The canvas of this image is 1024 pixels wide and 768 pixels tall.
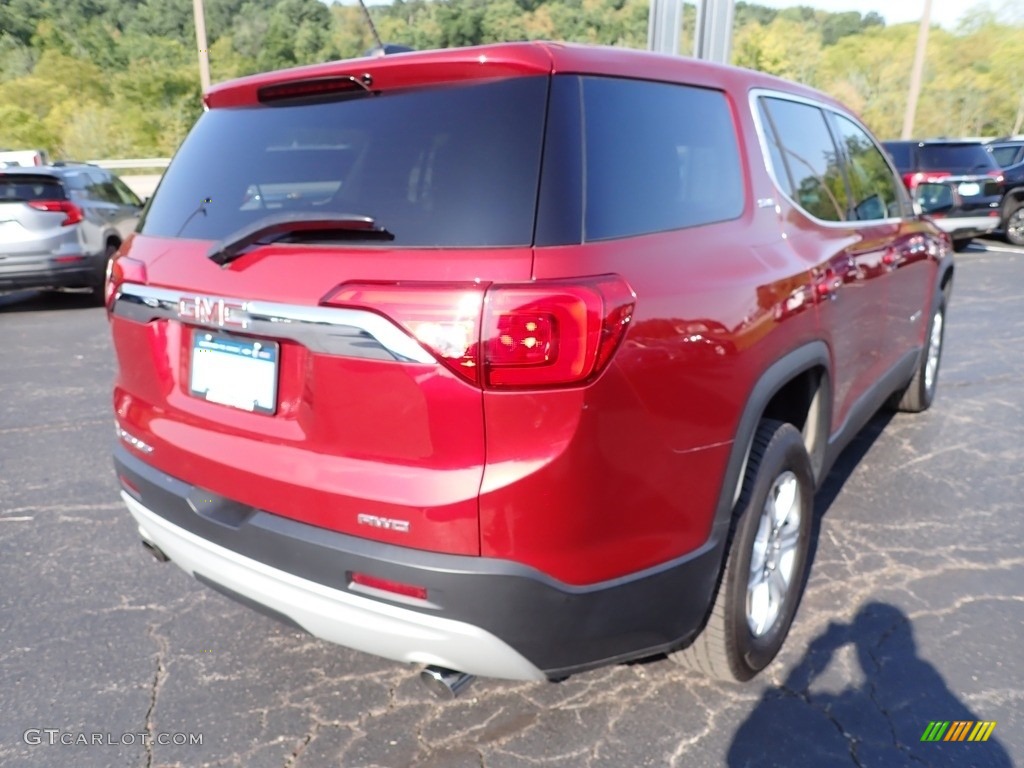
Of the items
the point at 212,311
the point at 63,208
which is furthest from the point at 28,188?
the point at 212,311

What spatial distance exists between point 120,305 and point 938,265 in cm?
417

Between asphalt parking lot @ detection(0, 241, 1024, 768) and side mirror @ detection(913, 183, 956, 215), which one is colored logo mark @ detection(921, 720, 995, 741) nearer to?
asphalt parking lot @ detection(0, 241, 1024, 768)

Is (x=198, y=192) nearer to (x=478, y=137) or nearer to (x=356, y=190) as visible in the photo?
(x=356, y=190)

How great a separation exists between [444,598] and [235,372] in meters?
0.78

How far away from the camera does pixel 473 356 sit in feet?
5.29

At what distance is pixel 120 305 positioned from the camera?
2.29 metres

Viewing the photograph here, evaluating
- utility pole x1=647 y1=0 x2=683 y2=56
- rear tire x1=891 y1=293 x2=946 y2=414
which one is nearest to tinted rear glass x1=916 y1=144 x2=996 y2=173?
utility pole x1=647 y1=0 x2=683 y2=56

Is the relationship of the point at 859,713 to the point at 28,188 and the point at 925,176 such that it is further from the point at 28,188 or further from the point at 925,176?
the point at 925,176

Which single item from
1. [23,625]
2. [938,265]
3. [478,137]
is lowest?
[23,625]

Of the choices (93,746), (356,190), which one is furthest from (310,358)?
(93,746)

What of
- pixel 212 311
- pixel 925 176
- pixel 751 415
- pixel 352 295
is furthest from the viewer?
pixel 925 176

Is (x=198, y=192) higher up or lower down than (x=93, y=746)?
higher up

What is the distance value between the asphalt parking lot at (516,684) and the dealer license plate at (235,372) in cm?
100

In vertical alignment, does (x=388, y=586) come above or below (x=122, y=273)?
below
